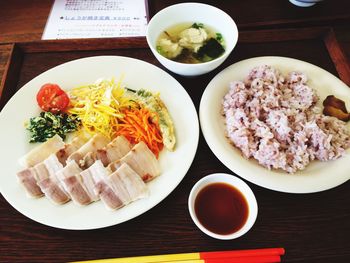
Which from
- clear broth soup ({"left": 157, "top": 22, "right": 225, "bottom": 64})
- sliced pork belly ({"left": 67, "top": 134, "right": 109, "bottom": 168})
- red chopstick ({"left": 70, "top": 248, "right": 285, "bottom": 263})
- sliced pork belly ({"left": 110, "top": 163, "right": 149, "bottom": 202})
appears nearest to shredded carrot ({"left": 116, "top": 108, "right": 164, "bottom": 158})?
sliced pork belly ({"left": 67, "top": 134, "right": 109, "bottom": 168})

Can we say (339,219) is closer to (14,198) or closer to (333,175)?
(333,175)

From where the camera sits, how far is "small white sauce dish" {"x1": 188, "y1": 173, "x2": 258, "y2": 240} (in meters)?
1.38

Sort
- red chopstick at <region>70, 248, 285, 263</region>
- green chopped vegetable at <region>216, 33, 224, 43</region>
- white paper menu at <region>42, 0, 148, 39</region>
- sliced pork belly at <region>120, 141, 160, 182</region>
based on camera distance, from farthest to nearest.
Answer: white paper menu at <region>42, 0, 148, 39</region>
green chopped vegetable at <region>216, 33, 224, 43</region>
sliced pork belly at <region>120, 141, 160, 182</region>
red chopstick at <region>70, 248, 285, 263</region>

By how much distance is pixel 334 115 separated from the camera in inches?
70.1

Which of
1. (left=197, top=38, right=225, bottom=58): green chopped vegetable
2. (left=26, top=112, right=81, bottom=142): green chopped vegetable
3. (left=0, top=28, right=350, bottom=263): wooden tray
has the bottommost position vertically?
(left=0, top=28, right=350, bottom=263): wooden tray

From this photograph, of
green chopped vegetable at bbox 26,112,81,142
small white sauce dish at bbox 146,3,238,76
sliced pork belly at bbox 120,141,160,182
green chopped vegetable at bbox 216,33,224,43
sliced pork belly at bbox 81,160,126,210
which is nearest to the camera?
sliced pork belly at bbox 81,160,126,210

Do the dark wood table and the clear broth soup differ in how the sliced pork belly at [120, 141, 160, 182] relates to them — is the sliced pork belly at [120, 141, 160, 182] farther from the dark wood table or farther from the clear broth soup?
the clear broth soup

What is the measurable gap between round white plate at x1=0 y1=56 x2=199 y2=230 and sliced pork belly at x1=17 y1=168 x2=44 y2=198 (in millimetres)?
29

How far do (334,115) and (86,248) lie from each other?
152 cm

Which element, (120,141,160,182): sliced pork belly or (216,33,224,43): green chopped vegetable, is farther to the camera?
(216,33,224,43): green chopped vegetable

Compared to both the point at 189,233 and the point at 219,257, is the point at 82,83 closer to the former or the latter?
the point at 189,233

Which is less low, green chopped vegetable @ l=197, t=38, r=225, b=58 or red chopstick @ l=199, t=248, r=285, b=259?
green chopped vegetable @ l=197, t=38, r=225, b=58

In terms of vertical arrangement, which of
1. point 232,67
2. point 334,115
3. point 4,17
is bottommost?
point 334,115

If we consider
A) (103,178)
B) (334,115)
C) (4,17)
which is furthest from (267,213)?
(4,17)
